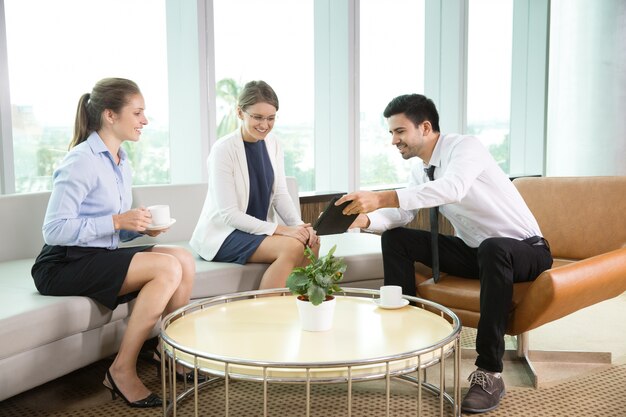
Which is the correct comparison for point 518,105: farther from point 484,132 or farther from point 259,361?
point 259,361

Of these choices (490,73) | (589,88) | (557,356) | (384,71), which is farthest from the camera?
(490,73)

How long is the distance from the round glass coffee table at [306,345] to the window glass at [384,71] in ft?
9.48

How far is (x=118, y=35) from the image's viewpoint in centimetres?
380

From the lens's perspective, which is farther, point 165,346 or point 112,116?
point 112,116

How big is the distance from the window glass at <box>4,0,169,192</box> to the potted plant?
2.02m

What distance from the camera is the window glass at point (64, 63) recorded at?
346 cm

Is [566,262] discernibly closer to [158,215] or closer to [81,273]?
[158,215]

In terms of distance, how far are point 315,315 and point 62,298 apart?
914 millimetres

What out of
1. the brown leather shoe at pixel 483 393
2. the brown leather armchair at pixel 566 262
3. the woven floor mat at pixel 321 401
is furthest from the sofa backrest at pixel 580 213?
the brown leather shoe at pixel 483 393

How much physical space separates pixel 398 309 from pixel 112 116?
1.27m

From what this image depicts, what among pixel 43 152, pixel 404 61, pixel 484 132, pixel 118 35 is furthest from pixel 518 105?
pixel 43 152

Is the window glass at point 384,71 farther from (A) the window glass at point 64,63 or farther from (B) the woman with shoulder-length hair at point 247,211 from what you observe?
(B) the woman with shoulder-length hair at point 247,211

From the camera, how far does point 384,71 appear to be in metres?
5.24

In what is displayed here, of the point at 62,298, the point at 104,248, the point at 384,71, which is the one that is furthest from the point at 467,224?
the point at 384,71
